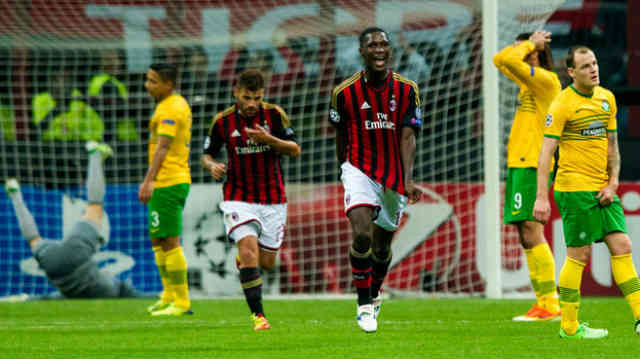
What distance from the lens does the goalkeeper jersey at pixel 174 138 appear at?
861cm

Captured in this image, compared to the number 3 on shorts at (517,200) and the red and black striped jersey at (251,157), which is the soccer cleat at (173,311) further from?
the number 3 on shorts at (517,200)

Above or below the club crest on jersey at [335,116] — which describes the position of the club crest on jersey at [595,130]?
below

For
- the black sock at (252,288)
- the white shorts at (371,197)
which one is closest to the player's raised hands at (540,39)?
the white shorts at (371,197)

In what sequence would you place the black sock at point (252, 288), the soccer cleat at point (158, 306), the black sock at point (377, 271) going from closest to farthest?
the black sock at point (252, 288), the black sock at point (377, 271), the soccer cleat at point (158, 306)

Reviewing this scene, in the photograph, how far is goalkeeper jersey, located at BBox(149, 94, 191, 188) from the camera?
339 inches

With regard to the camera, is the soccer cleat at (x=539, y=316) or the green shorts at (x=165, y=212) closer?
the soccer cleat at (x=539, y=316)

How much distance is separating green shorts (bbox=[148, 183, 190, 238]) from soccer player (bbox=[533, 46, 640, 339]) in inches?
147

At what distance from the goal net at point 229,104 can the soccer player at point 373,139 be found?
13.6 feet

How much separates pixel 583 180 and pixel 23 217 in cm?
650

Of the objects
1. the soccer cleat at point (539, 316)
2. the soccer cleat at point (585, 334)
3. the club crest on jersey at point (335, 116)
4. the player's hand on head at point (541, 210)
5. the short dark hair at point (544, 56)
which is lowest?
the soccer cleat at point (539, 316)

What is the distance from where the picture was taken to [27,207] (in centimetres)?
1147

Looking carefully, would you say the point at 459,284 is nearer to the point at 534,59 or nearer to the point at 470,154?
the point at 470,154

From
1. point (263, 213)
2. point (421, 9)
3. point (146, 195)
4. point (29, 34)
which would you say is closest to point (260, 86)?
point (263, 213)

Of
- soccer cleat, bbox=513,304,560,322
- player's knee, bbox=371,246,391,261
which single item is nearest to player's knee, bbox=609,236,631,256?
player's knee, bbox=371,246,391,261
